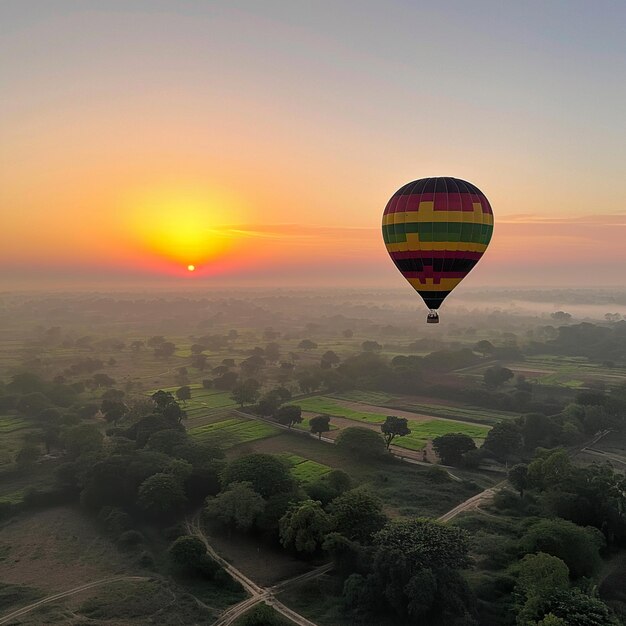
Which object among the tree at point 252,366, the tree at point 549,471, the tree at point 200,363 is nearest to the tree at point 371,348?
the tree at point 252,366

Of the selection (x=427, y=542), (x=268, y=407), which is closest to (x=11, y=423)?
(x=268, y=407)

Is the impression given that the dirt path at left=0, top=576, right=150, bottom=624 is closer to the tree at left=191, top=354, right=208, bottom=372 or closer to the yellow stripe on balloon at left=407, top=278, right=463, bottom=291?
the yellow stripe on balloon at left=407, top=278, right=463, bottom=291

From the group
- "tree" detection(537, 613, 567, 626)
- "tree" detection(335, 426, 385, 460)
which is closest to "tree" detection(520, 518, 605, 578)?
"tree" detection(537, 613, 567, 626)

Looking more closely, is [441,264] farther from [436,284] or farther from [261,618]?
[261,618]

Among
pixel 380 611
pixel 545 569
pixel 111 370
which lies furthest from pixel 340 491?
pixel 111 370

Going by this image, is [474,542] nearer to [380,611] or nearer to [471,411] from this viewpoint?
[380,611]
